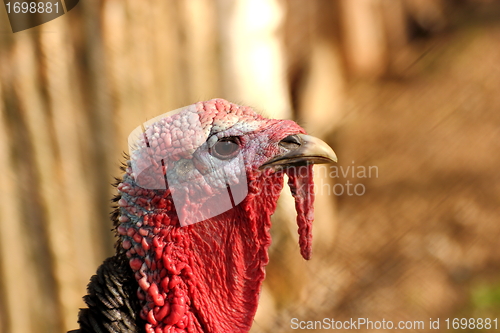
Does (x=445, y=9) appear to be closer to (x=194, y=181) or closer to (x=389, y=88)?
(x=389, y=88)

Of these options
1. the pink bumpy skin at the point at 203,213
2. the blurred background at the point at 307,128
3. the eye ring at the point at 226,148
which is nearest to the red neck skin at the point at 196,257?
the pink bumpy skin at the point at 203,213

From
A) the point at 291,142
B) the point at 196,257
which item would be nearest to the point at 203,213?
the point at 196,257

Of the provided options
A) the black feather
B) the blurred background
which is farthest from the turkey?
the blurred background

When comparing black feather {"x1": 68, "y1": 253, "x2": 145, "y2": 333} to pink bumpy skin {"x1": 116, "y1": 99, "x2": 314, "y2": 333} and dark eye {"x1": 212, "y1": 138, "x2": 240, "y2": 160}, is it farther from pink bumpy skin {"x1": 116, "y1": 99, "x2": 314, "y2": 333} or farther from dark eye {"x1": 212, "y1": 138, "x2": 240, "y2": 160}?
dark eye {"x1": 212, "y1": 138, "x2": 240, "y2": 160}

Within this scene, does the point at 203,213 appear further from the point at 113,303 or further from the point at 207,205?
the point at 113,303

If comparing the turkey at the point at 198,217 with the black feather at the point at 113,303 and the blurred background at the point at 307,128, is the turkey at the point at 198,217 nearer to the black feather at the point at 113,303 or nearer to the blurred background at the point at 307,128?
the black feather at the point at 113,303

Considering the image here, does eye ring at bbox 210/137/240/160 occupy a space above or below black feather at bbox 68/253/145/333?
above

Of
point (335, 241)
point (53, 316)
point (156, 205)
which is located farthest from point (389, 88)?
point (53, 316)
